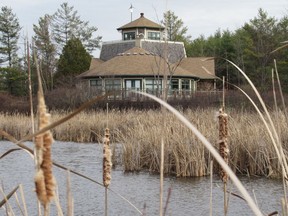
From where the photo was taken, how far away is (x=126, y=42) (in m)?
45.7

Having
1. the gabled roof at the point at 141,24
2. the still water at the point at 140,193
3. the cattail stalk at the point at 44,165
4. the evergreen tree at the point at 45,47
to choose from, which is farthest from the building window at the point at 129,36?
the cattail stalk at the point at 44,165

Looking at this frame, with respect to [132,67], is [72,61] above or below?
above

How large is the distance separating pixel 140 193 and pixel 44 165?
7.48 m

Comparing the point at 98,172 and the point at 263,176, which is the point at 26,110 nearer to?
the point at 98,172

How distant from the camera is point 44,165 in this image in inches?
28.1

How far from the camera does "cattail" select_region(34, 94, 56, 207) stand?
0.71m

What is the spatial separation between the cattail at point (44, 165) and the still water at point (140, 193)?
5344mm

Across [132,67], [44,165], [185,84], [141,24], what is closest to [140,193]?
[44,165]

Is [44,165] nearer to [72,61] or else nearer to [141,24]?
[72,61]

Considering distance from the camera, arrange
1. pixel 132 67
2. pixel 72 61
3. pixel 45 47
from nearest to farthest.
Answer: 1. pixel 45 47
2. pixel 132 67
3. pixel 72 61

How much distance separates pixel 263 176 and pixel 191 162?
123 centimetres

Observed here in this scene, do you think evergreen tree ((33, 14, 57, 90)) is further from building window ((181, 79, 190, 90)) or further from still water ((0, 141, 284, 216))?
building window ((181, 79, 190, 90))

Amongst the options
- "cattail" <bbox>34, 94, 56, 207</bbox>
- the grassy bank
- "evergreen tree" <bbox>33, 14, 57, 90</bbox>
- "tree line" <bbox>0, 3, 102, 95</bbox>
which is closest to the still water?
the grassy bank

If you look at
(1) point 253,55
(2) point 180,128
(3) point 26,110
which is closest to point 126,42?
(1) point 253,55
